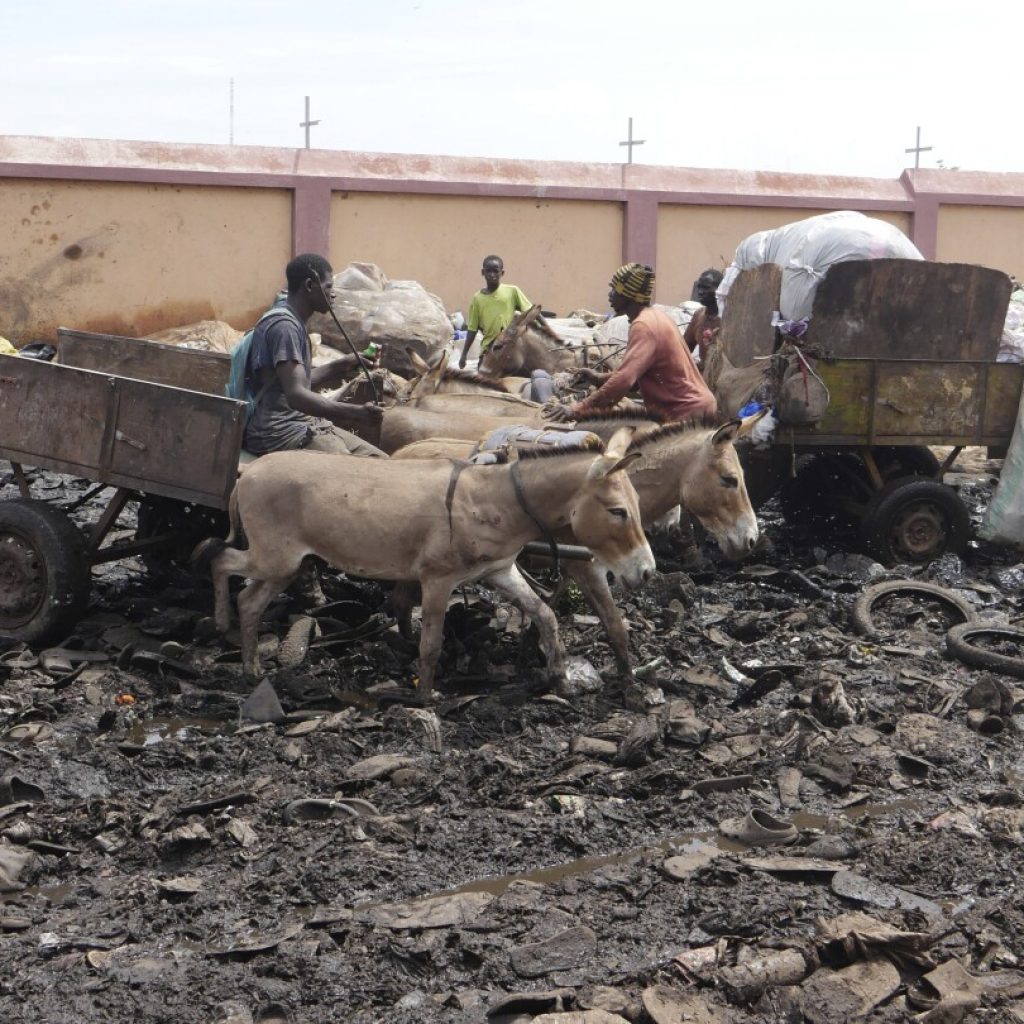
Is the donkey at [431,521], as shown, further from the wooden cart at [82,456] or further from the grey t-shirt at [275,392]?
the grey t-shirt at [275,392]

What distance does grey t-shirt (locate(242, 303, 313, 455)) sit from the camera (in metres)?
8.09

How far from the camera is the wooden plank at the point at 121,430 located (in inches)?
311

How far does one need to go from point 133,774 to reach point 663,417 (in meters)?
3.97

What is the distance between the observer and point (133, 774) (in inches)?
255

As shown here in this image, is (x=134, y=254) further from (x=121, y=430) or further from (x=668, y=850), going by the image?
(x=668, y=850)

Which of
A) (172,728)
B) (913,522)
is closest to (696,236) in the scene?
(913,522)

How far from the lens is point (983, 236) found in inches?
838

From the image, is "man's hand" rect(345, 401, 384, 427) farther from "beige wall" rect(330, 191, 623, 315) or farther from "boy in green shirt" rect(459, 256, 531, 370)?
"beige wall" rect(330, 191, 623, 315)

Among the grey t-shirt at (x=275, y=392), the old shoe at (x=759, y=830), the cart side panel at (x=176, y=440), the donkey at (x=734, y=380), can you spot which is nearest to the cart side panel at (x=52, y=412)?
the cart side panel at (x=176, y=440)

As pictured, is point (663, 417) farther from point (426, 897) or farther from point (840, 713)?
point (426, 897)

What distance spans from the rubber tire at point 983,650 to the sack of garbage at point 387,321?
8.08 meters

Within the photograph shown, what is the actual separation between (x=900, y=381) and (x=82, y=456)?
19.4ft

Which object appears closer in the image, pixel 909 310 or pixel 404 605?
pixel 404 605

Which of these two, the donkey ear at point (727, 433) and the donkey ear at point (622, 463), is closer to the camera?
the donkey ear at point (622, 463)
